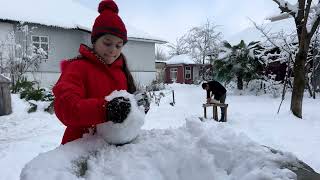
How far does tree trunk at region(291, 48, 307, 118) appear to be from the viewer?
9469 millimetres

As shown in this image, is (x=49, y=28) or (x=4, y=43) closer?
(x=4, y=43)

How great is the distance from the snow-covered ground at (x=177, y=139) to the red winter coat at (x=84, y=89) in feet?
0.55

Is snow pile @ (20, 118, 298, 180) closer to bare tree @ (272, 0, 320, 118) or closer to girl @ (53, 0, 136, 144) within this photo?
girl @ (53, 0, 136, 144)

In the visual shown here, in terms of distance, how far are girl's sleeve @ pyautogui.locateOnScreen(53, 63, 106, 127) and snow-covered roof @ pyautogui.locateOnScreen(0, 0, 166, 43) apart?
17.3m

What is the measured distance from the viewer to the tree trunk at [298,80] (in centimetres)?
947

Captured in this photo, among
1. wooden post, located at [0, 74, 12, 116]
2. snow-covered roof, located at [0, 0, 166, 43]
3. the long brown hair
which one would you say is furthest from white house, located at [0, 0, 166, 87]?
the long brown hair

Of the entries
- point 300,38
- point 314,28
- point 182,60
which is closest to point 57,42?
point 300,38

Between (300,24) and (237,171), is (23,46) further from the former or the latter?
(237,171)

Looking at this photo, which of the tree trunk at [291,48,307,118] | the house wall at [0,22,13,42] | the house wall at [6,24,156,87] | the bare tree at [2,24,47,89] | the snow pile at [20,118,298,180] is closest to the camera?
the snow pile at [20,118,298,180]

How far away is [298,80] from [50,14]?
1475 cm

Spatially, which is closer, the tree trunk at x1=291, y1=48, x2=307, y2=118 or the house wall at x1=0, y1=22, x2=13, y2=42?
the tree trunk at x1=291, y1=48, x2=307, y2=118

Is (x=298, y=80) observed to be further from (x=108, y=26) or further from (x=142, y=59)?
(x=142, y=59)

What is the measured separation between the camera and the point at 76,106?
5.42 feet

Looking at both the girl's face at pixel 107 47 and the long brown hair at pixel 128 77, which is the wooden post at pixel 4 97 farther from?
the girl's face at pixel 107 47
